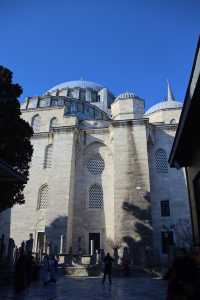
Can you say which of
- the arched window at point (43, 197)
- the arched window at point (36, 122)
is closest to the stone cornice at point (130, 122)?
the arched window at point (43, 197)

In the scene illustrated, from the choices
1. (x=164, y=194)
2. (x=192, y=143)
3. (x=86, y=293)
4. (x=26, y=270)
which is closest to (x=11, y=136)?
(x=26, y=270)

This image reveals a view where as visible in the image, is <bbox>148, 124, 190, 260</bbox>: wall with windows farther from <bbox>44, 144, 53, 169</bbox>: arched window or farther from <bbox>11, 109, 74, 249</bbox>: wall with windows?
<bbox>44, 144, 53, 169</bbox>: arched window

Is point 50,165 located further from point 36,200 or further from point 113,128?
point 113,128

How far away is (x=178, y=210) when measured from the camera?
2019 cm

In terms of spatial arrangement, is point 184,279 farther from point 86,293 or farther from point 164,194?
point 164,194

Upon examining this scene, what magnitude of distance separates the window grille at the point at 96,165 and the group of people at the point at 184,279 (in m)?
19.5

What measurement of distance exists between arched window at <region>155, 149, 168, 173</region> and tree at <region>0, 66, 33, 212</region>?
11.7 m

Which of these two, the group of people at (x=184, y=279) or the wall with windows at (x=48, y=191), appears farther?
the wall with windows at (x=48, y=191)

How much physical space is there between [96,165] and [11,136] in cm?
1096

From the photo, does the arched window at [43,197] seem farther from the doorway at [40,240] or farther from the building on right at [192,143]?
the building on right at [192,143]

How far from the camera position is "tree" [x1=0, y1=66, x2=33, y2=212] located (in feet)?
40.5

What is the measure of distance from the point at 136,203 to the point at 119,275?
19.3 feet

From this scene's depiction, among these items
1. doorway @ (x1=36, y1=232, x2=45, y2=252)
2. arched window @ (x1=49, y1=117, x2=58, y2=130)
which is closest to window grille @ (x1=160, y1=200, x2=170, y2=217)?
doorway @ (x1=36, y1=232, x2=45, y2=252)

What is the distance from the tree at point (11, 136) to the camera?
12.4 m
